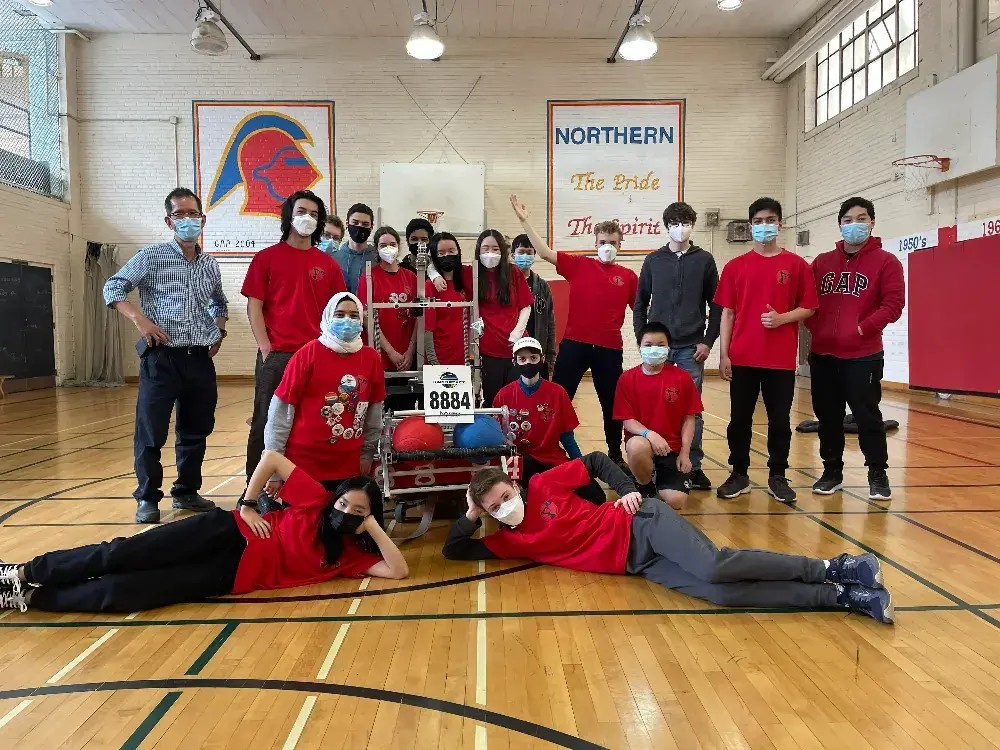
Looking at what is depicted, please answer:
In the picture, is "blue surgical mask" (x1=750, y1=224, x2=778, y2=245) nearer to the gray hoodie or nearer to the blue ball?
the gray hoodie

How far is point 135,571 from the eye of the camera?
2883mm

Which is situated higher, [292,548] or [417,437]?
[417,437]

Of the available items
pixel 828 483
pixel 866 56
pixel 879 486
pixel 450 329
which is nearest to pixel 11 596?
pixel 450 329

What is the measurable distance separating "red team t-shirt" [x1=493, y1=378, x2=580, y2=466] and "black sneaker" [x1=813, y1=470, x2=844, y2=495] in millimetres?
1940

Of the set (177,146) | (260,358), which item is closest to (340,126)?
(177,146)

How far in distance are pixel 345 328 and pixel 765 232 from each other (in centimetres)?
282

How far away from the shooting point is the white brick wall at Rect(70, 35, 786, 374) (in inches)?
537

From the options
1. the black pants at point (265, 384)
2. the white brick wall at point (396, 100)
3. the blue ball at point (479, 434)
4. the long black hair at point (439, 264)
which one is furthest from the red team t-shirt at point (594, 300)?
the white brick wall at point (396, 100)

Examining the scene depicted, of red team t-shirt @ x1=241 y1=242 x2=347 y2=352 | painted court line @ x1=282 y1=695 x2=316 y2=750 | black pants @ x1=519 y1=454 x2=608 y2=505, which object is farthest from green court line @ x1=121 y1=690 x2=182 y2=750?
red team t-shirt @ x1=241 y1=242 x2=347 y2=352

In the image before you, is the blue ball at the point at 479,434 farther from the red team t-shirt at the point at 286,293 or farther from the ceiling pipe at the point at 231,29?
the ceiling pipe at the point at 231,29

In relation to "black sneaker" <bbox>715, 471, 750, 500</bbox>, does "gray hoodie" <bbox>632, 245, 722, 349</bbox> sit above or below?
above

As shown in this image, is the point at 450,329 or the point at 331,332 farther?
the point at 450,329

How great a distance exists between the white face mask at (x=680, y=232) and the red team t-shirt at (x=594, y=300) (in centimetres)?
48

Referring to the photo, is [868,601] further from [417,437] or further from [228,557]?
[228,557]
